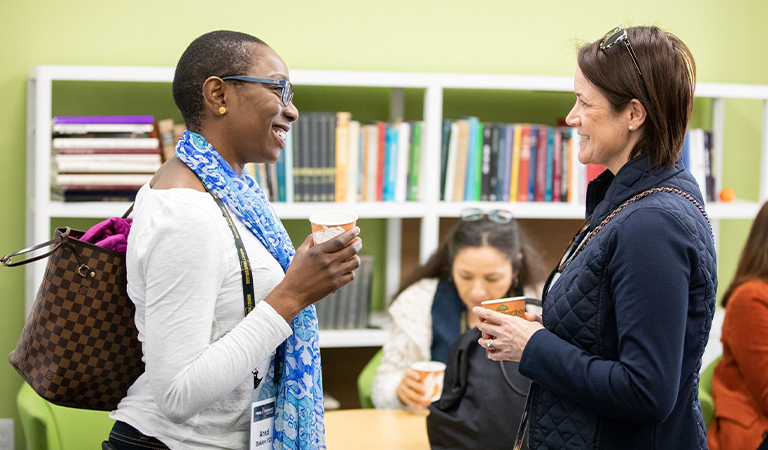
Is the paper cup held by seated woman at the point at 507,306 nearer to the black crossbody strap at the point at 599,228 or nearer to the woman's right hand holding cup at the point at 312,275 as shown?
the black crossbody strap at the point at 599,228

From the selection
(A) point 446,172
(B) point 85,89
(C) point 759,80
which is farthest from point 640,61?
(C) point 759,80

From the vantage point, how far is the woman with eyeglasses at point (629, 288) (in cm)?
108

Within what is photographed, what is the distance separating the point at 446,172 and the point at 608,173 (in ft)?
5.25

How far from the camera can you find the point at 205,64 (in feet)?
4.21

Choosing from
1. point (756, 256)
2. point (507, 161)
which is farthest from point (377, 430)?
point (756, 256)

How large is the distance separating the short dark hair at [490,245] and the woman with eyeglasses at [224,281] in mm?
1409

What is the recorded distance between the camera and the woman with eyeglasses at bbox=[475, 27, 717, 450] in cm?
108

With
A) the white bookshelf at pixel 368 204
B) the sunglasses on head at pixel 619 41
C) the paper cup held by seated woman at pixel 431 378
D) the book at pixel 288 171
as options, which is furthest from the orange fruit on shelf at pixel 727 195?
the sunglasses on head at pixel 619 41

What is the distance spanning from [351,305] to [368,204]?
1.50 feet

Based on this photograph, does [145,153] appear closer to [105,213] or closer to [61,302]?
[105,213]

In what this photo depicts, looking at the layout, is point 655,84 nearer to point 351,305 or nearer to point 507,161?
point 507,161

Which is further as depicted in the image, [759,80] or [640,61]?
[759,80]

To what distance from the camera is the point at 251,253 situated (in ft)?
4.09

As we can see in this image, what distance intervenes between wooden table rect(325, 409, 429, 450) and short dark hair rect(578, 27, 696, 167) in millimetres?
1160
